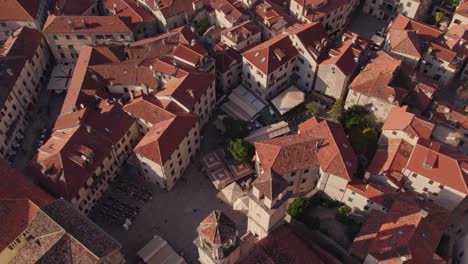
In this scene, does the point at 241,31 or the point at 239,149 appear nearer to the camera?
the point at 239,149

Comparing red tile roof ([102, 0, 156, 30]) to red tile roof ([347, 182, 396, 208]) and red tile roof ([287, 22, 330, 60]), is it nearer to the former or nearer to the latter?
red tile roof ([287, 22, 330, 60])

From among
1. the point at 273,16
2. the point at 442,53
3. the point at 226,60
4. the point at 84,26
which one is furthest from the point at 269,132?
the point at 84,26

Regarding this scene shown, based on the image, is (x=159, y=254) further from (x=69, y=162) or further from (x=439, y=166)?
(x=439, y=166)

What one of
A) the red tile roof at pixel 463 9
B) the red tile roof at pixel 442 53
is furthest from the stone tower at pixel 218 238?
the red tile roof at pixel 463 9

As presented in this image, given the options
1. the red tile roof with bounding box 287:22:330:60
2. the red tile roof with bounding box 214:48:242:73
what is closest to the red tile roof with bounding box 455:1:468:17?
the red tile roof with bounding box 287:22:330:60

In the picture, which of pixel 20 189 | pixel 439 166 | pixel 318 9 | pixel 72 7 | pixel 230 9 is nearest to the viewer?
pixel 20 189

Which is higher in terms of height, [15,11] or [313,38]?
[313,38]
